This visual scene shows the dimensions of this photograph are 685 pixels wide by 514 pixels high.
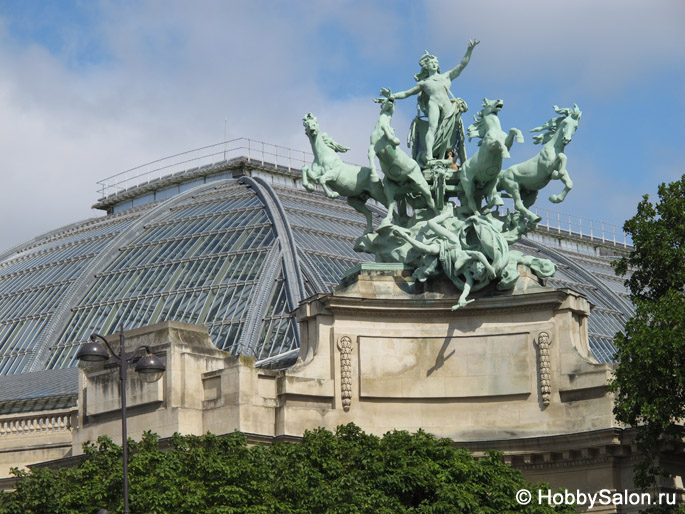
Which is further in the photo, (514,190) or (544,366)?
(514,190)

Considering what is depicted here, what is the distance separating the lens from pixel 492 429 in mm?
55438

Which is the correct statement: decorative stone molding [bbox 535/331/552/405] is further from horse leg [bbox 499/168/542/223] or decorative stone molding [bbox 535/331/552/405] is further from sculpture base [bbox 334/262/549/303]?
horse leg [bbox 499/168/542/223]

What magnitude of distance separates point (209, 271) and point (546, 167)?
27.4 m

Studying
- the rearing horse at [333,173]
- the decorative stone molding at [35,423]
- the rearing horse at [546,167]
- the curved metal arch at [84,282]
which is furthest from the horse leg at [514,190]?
the curved metal arch at [84,282]

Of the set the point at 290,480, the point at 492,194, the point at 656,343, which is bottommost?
the point at 290,480

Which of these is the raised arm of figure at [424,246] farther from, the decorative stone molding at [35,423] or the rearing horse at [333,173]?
the decorative stone molding at [35,423]

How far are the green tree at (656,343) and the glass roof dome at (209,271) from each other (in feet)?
66.2

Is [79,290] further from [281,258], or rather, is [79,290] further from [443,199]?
[443,199]

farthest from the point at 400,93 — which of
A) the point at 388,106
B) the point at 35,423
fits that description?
the point at 35,423

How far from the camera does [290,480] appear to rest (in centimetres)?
4725

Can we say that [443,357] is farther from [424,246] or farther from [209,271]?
[209,271]

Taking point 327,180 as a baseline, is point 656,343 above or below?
below

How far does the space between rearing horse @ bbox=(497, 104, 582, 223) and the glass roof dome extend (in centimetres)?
1549

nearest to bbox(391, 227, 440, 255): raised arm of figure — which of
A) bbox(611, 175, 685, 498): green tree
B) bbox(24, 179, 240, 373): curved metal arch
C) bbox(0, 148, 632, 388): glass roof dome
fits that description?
bbox(611, 175, 685, 498): green tree
